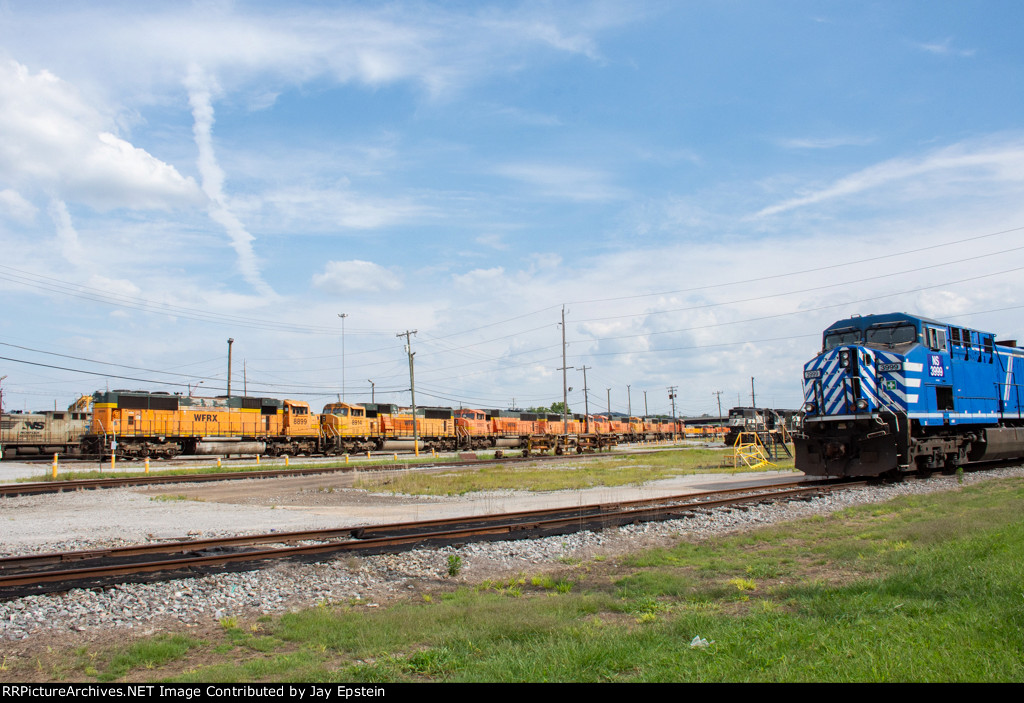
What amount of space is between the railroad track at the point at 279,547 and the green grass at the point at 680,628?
2.33m

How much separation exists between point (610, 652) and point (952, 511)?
9.97m

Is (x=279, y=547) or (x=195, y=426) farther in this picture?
(x=195, y=426)

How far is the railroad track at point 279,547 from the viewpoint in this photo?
7.89 m

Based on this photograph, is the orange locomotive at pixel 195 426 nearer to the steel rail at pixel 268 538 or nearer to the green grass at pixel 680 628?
the steel rail at pixel 268 538

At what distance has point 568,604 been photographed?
6.61 metres

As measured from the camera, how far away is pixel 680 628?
5.47 m

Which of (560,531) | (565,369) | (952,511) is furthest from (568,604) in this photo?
(565,369)

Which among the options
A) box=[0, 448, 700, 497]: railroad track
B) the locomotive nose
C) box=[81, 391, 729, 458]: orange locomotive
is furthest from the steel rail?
box=[81, 391, 729, 458]: orange locomotive

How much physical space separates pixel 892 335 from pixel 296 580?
A: 16.3 meters

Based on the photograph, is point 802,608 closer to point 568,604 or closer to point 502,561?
point 568,604

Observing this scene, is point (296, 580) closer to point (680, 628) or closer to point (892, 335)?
point (680, 628)

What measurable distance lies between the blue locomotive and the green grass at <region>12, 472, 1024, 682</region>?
743 cm

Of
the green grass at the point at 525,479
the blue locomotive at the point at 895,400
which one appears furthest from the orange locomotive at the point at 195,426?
the blue locomotive at the point at 895,400

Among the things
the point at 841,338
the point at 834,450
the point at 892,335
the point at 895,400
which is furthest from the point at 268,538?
the point at 892,335
